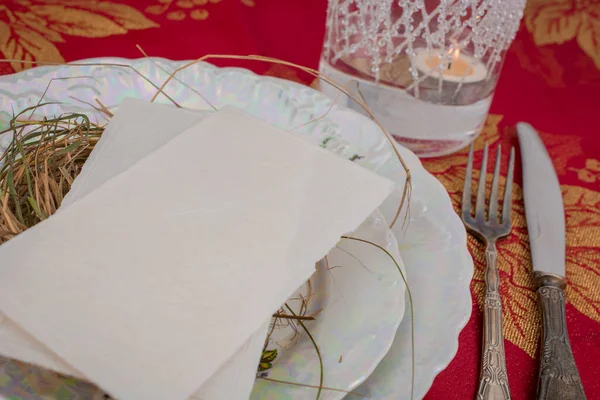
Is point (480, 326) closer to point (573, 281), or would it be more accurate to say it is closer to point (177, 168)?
point (573, 281)

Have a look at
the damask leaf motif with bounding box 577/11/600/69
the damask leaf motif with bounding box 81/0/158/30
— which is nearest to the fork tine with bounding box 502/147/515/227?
the damask leaf motif with bounding box 577/11/600/69

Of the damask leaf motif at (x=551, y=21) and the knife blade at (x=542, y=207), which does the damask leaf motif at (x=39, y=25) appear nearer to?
the knife blade at (x=542, y=207)

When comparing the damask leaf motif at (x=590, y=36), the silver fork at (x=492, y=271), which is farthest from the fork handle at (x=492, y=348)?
the damask leaf motif at (x=590, y=36)

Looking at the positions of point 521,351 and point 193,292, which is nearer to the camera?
point 193,292

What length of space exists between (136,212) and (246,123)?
10 cm

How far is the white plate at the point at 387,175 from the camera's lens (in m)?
0.33

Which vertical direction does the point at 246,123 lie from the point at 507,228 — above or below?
above

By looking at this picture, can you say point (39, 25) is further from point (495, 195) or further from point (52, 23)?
point (495, 195)

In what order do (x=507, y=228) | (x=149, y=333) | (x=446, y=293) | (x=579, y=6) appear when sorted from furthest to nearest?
(x=579, y=6) → (x=507, y=228) → (x=446, y=293) → (x=149, y=333)

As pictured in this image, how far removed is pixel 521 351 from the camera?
1.29ft

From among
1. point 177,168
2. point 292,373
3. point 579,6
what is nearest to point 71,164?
point 177,168

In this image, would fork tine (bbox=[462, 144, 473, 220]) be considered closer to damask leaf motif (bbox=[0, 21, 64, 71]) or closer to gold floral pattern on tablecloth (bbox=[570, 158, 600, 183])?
gold floral pattern on tablecloth (bbox=[570, 158, 600, 183])

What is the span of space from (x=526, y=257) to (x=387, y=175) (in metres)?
0.13

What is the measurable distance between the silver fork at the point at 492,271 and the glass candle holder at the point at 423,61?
47 mm
